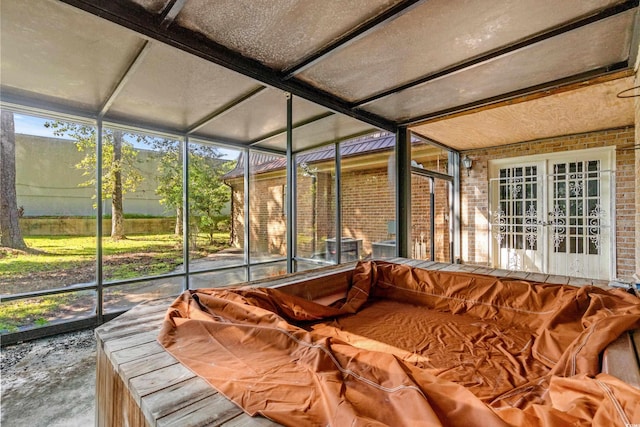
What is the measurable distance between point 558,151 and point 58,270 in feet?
25.7

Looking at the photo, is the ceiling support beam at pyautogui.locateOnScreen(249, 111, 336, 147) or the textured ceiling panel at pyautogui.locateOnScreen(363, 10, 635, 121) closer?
the textured ceiling panel at pyautogui.locateOnScreen(363, 10, 635, 121)

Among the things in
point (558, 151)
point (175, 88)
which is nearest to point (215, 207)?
point (175, 88)

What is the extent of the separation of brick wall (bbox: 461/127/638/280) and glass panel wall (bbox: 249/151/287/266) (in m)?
3.88

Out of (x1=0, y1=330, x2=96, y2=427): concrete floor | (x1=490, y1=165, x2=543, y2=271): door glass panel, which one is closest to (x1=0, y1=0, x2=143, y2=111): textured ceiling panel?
(x1=0, y1=330, x2=96, y2=427): concrete floor

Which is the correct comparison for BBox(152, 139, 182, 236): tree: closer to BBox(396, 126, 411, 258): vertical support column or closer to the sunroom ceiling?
the sunroom ceiling

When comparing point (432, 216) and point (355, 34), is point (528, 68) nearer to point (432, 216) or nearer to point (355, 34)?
point (355, 34)

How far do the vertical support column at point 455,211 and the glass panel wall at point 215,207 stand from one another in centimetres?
435

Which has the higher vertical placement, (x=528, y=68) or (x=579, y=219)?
(x=528, y=68)

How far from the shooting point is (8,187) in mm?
3426

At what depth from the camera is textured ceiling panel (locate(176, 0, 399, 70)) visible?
1794 mm

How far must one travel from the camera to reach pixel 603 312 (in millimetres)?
1575

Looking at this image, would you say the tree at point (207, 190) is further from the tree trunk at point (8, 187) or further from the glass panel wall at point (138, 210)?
the tree trunk at point (8, 187)

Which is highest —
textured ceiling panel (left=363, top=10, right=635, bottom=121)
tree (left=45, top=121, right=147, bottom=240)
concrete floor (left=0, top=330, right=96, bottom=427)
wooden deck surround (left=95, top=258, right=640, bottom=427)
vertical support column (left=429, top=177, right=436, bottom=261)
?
textured ceiling panel (left=363, top=10, right=635, bottom=121)

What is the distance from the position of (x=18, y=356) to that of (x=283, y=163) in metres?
4.75
